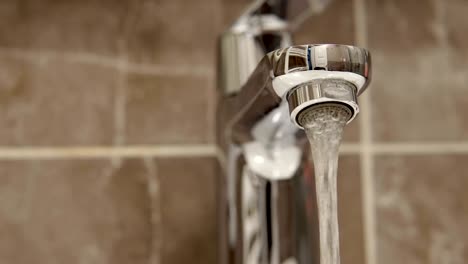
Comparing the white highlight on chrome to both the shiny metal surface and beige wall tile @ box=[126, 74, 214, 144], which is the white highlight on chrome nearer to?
the shiny metal surface

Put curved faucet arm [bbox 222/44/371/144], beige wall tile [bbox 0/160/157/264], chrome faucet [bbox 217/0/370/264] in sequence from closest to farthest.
Result: curved faucet arm [bbox 222/44/371/144] < chrome faucet [bbox 217/0/370/264] < beige wall tile [bbox 0/160/157/264]

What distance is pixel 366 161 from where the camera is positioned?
0.60 metres

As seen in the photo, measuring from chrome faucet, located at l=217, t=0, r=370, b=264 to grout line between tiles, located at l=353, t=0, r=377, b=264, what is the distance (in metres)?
0.14

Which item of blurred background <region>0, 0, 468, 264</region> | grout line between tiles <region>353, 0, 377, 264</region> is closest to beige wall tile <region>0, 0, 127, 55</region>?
blurred background <region>0, 0, 468, 264</region>

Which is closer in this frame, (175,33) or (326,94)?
(326,94)

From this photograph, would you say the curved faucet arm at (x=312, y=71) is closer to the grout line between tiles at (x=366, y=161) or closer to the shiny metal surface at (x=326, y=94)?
the shiny metal surface at (x=326, y=94)

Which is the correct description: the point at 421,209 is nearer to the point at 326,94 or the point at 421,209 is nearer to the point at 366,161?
the point at 366,161

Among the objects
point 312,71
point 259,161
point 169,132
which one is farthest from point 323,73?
point 169,132

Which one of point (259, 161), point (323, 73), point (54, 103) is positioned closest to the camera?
point (323, 73)

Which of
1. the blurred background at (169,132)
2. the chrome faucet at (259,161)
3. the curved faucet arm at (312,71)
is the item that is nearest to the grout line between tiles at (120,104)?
the blurred background at (169,132)

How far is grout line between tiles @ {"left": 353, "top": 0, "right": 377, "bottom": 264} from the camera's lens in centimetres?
59

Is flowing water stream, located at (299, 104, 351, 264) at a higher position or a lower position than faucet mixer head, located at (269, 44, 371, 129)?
lower

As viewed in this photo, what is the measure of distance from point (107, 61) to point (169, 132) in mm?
97

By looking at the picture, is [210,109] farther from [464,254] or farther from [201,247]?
[464,254]
